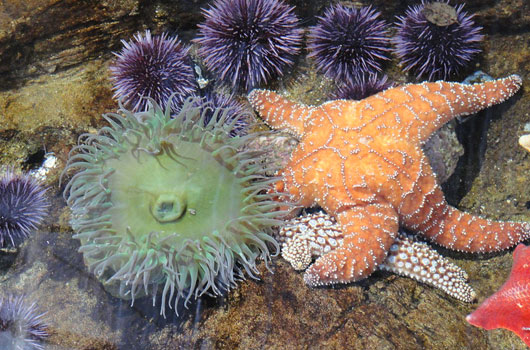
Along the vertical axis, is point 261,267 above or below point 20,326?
above

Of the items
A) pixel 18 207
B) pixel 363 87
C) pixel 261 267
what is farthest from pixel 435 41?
pixel 18 207

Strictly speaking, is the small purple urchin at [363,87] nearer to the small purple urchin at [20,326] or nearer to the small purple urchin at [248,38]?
the small purple urchin at [248,38]

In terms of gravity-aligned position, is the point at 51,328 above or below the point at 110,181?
below

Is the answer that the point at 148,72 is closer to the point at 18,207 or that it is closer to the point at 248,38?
the point at 248,38

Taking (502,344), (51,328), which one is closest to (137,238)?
(51,328)

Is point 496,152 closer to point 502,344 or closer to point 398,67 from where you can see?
point 398,67

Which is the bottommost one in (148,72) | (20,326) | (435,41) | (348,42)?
(20,326)

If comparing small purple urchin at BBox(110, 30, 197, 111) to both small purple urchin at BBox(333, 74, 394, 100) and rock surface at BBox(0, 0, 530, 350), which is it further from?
small purple urchin at BBox(333, 74, 394, 100)
